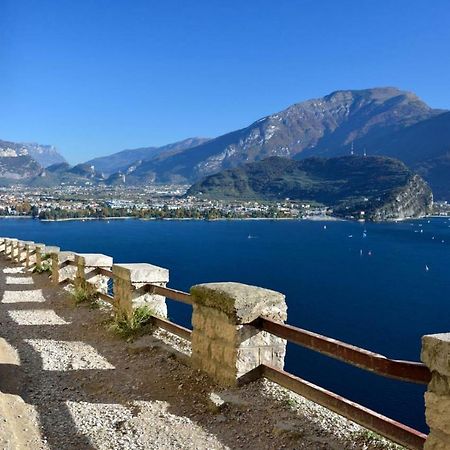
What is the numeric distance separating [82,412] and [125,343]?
2.46m

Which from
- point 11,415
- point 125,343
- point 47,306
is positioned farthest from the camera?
point 47,306

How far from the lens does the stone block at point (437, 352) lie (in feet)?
10.7

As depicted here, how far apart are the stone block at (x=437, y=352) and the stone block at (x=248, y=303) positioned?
7.60ft

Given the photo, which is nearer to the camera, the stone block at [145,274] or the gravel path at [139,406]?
the gravel path at [139,406]

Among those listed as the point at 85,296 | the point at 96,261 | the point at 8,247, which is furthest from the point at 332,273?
the point at 85,296

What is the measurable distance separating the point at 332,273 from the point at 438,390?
90.5 meters

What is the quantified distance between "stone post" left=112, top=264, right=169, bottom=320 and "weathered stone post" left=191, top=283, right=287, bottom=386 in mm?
2489

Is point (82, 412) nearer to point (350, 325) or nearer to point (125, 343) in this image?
point (125, 343)

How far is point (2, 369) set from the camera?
6.66 meters

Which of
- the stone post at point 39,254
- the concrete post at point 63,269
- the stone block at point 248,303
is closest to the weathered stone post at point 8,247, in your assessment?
the stone post at point 39,254

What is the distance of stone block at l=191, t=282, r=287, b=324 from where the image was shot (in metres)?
5.54

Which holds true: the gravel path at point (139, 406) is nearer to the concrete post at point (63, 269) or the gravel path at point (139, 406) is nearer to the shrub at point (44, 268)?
the concrete post at point (63, 269)

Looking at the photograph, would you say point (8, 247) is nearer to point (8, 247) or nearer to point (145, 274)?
point (8, 247)

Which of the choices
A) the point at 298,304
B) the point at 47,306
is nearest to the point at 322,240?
the point at 298,304
